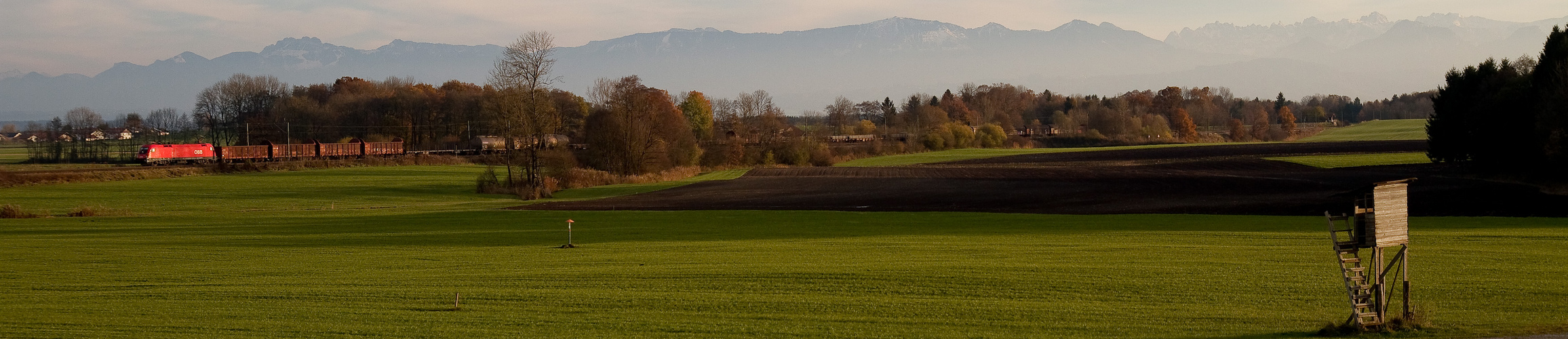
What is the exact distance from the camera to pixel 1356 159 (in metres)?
75.4

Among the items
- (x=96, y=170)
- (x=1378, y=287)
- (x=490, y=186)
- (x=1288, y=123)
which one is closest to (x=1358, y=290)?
(x=1378, y=287)

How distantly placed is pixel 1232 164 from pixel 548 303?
2659 inches

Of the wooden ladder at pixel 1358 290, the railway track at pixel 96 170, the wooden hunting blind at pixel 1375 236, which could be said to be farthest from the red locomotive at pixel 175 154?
the wooden hunting blind at pixel 1375 236

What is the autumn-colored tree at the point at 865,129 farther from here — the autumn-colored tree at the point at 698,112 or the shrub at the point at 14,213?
the shrub at the point at 14,213

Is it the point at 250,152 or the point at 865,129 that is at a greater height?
the point at 865,129

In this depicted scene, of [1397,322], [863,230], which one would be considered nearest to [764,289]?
[1397,322]

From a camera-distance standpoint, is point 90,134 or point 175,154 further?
point 90,134

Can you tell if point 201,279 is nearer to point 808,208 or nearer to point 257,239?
point 257,239

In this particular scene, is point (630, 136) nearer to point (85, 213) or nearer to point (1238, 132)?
point (85, 213)

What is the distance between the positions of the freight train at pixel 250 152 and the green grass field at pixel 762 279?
56.6 meters

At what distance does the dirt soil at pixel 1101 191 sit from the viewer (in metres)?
36.7

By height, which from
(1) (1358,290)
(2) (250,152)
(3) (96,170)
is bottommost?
(1) (1358,290)

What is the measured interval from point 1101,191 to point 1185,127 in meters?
121

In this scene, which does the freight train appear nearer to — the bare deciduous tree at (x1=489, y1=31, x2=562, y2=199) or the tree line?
the bare deciduous tree at (x1=489, y1=31, x2=562, y2=199)
